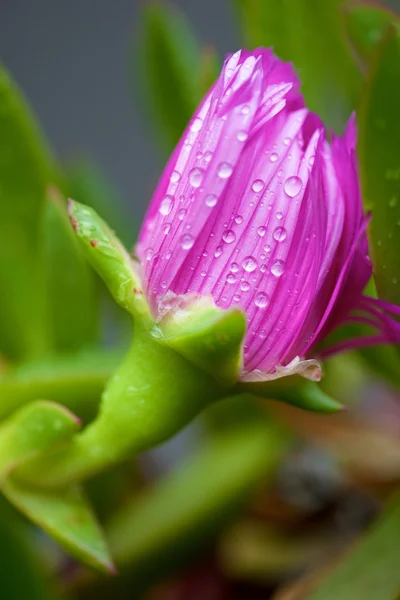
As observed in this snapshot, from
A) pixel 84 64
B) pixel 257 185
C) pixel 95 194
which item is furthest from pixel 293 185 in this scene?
pixel 84 64

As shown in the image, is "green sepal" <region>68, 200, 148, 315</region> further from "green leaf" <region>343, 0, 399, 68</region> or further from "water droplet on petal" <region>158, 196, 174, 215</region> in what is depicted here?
"green leaf" <region>343, 0, 399, 68</region>

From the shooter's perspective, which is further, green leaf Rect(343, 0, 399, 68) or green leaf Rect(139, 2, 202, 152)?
green leaf Rect(139, 2, 202, 152)

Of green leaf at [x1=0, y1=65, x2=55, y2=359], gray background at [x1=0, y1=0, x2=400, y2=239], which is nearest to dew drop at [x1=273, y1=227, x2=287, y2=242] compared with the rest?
green leaf at [x1=0, y1=65, x2=55, y2=359]

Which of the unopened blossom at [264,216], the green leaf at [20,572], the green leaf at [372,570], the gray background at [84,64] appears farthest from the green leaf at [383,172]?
the gray background at [84,64]

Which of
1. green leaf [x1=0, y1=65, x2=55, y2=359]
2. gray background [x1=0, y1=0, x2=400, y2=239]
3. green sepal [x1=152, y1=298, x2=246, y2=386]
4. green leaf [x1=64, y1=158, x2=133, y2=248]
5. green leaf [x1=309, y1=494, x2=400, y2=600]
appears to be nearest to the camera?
green sepal [x1=152, y1=298, x2=246, y2=386]

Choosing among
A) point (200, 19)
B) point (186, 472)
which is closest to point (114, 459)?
point (186, 472)

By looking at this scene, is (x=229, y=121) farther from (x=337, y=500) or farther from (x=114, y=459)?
(x=337, y=500)

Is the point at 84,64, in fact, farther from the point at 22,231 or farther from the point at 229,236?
the point at 229,236
